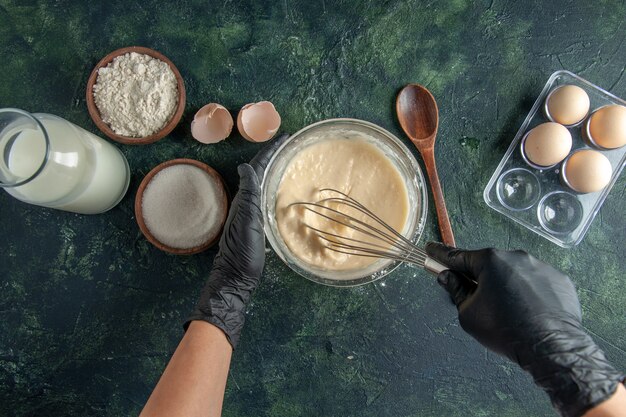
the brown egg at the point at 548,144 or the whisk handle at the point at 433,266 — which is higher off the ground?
the brown egg at the point at 548,144

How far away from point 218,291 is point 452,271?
772mm

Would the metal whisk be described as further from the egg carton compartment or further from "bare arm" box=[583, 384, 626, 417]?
"bare arm" box=[583, 384, 626, 417]

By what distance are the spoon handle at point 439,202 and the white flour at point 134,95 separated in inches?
37.3

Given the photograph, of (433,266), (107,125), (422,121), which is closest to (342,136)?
(422,121)

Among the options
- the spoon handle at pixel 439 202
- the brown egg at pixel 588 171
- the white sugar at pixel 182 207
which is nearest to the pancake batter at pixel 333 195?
the spoon handle at pixel 439 202

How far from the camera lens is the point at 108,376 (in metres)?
1.91

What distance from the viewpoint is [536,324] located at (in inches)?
57.1

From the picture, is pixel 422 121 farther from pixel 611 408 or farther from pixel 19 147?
pixel 19 147

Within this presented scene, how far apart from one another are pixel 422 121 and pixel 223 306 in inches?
38.5

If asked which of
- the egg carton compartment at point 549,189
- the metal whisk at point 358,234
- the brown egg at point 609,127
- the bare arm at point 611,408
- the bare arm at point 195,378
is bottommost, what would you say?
the bare arm at point 195,378

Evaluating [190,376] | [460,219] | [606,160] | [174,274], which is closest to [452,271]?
[460,219]

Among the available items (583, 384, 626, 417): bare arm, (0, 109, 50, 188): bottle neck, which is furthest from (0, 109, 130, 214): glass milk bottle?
(583, 384, 626, 417): bare arm

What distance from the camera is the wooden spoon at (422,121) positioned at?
1.89 meters

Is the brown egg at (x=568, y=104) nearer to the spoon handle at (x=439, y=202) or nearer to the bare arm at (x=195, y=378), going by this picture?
the spoon handle at (x=439, y=202)
